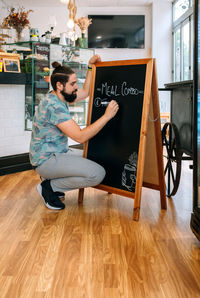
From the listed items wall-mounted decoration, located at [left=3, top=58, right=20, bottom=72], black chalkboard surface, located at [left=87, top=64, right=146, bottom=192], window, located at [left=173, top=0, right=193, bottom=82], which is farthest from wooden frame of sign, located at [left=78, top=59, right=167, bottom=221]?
window, located at [left=173, top=0, right=193, bottom=82]

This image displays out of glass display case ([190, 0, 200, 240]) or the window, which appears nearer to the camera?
glass display case ([190, 0, 200, 240])

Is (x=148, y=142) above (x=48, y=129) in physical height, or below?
below

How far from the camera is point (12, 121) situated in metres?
5.07

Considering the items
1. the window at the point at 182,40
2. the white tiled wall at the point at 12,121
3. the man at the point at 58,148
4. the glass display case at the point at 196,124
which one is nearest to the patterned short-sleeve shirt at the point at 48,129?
the man at the point at 58,148

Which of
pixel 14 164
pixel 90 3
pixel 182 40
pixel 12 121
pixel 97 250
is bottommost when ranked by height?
pixel 97 250

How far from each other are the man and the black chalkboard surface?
99mm

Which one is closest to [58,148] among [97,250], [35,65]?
[97,250]

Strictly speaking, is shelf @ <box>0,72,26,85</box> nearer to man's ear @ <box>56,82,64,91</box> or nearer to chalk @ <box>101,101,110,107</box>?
man's ear @ <box>56,82,64,91</box>

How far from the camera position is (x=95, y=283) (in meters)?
Answer: 2.01

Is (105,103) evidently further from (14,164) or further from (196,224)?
(14,164)

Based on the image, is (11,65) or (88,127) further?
(11,65)

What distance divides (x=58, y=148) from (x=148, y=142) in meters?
0.78

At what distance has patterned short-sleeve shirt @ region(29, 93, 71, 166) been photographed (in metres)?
3.19

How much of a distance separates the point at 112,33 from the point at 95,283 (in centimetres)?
929
